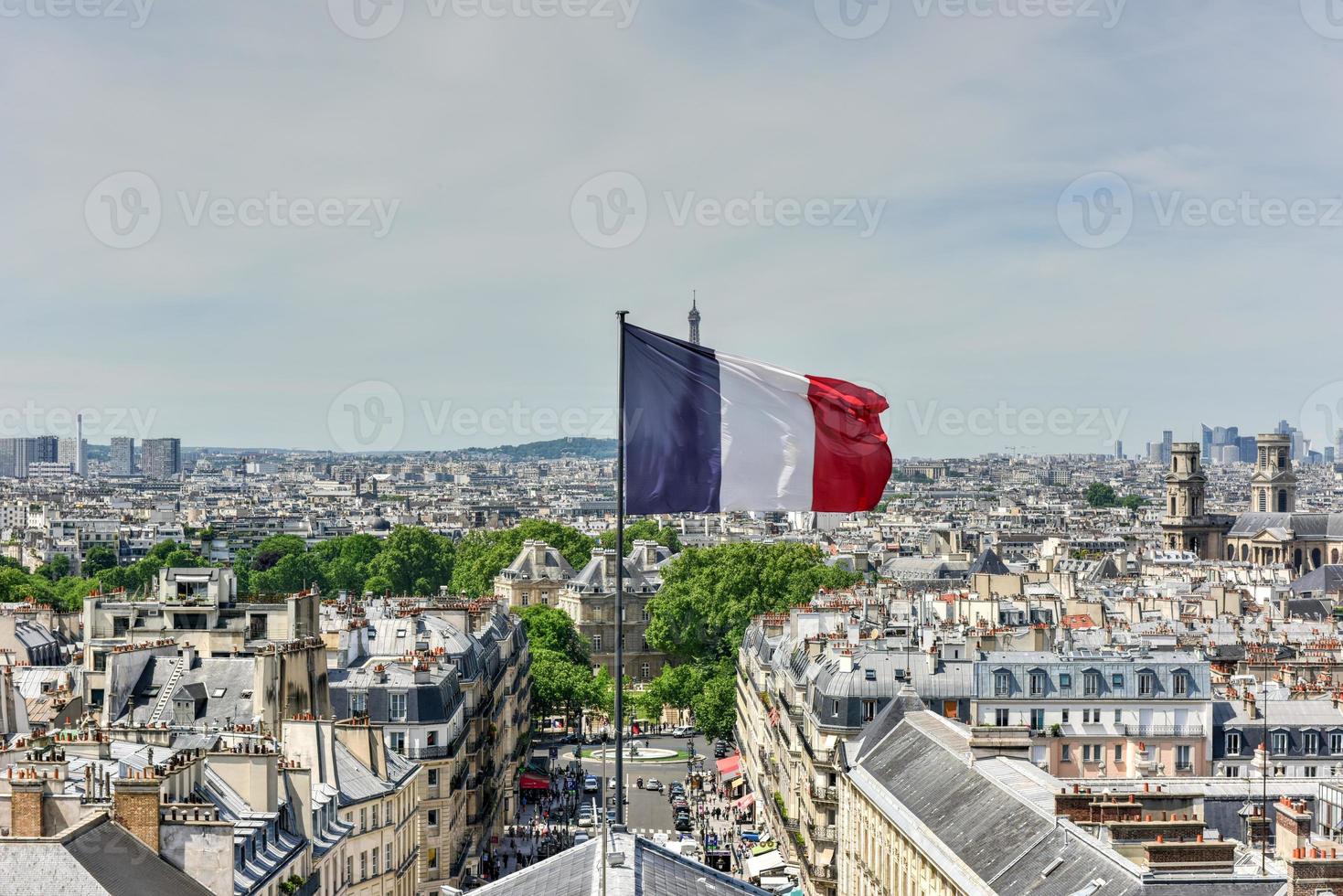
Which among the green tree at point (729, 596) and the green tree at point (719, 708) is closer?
the green tree at point (719, 708)

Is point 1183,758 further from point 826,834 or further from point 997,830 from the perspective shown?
point 997,830

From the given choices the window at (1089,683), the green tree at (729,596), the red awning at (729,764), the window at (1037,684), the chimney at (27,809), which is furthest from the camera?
the green tree at (729,596)

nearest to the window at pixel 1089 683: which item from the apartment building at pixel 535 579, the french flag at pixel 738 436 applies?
the french flag at pixel 738 436

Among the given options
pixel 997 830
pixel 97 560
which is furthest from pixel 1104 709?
pixel 97 560

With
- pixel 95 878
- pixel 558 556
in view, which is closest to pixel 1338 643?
pixel 95 878

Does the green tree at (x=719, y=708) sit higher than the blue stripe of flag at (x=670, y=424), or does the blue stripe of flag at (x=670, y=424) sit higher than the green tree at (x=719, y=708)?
the blue stripe of flag at (x=670, y=424)

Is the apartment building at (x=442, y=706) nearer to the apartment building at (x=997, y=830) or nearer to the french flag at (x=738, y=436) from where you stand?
the apartment building at (x=997, y=830)

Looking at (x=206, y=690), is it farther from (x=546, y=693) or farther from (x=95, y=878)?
(x=546, y=693)
